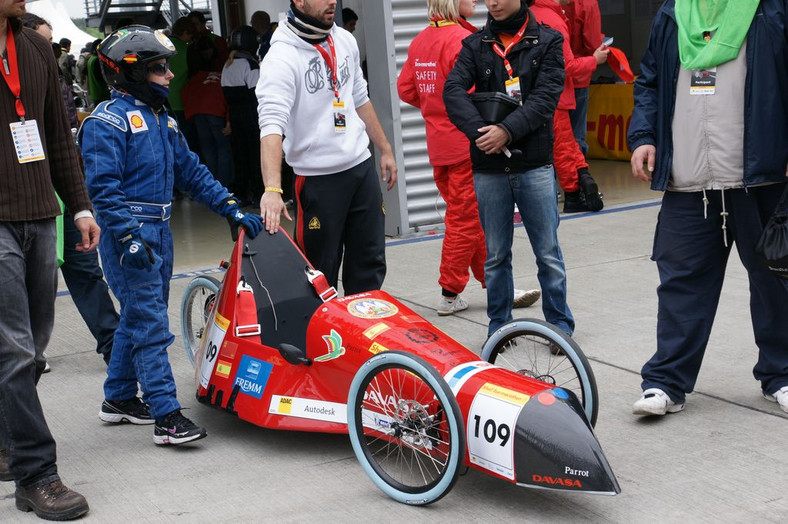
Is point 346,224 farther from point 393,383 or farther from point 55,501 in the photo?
point 55,501

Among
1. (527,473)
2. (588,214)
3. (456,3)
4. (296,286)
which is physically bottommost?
(588,214)

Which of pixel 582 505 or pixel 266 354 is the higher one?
pixel 266 354

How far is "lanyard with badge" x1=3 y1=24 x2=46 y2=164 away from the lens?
363 cm

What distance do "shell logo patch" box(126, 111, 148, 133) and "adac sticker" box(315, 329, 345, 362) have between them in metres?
1.17

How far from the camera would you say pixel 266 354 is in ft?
13.9

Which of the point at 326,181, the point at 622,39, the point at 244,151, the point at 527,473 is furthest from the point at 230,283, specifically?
the point at 622,39

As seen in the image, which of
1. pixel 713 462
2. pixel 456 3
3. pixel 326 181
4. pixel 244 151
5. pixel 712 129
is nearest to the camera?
pixel 713 462

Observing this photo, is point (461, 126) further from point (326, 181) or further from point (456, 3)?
point (456, 3)

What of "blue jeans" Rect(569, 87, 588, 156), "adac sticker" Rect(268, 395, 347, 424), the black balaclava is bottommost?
"adac sticker" Rect(268, 395, 347, 424)

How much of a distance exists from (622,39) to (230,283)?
13.4 meters

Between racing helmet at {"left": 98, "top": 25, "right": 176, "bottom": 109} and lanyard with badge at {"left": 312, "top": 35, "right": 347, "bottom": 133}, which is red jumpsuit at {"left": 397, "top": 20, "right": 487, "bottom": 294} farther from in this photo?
racing helmet at {"left": 98, "top": 25, "right": 176, "bottom": 109}

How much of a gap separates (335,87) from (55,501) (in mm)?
2242

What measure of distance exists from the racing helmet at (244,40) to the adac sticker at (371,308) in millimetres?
7355

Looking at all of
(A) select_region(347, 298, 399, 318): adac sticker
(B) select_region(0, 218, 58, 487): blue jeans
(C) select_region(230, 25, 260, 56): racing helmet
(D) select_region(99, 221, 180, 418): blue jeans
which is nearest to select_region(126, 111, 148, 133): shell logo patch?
(D) select_region(99, 221, 180, 418): blue jeans
